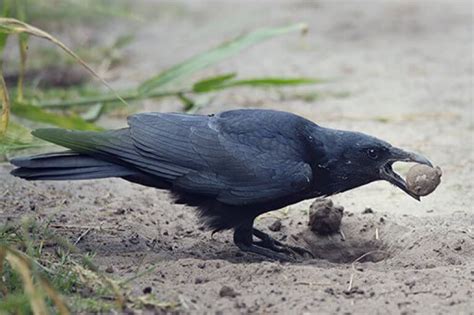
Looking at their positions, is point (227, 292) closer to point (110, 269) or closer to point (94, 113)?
point (110, 269)

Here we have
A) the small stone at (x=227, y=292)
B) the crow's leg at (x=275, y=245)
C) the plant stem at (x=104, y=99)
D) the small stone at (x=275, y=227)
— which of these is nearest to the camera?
→ the small stone at (x=227, y=292)

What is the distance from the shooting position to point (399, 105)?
736 centimetres

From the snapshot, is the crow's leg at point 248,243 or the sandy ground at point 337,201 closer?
the sandy ground at point 337,201

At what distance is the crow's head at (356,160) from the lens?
462 centimetres

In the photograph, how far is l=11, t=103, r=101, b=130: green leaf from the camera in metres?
5.58

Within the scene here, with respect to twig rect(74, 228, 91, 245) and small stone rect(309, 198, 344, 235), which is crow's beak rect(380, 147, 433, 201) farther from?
twig rect(74, 228, 91, 245)

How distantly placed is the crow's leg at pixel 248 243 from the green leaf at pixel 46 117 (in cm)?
142

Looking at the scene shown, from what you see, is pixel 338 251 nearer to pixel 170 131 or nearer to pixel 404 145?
pixel 170 131

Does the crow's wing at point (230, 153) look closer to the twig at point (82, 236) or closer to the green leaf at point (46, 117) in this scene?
the twig at point (82, 236)

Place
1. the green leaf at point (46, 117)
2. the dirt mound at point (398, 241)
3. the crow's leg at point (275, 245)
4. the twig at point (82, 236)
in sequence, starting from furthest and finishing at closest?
the green leaf at point (46, 117) < the crow's leg at point (275, 245) < the twig at point (82, 236) < the dirt mound at point (398, 241)

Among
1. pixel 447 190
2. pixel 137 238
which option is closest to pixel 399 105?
pixel 447 190

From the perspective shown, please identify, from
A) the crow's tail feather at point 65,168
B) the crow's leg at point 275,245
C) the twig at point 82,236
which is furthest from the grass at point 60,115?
the crow's leg at point 275,245

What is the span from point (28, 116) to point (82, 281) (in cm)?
209

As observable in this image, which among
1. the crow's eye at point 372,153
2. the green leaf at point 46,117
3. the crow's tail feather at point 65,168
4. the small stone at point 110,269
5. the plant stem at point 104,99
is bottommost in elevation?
the small stone at point 110,269
